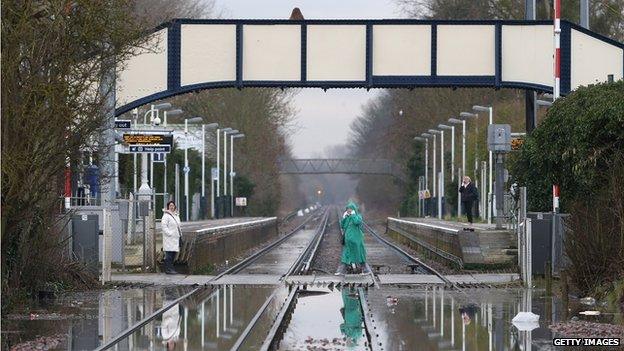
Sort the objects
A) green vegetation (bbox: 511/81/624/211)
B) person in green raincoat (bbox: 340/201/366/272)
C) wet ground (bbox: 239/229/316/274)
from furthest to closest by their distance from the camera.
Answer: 1. wet ground (bbox: 239/229/316/274)
2. person in green raincoat (bbox: 340/201/366/272)
3. green vegetation (bbox: 511/81/624/211)

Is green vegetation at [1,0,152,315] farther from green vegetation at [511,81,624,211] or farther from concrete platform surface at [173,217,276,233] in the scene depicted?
concrete platform surface at [173,217,276,233]

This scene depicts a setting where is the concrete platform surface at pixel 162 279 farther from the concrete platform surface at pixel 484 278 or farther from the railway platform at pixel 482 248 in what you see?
the railway platform at pixel 482 248

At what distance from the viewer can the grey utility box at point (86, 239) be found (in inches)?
1101

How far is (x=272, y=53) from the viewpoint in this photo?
124ft

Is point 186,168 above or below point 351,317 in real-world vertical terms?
above

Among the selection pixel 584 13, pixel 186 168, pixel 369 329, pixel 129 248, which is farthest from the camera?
pixel 186 168

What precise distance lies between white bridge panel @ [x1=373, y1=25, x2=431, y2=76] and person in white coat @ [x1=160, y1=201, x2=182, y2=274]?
332 inches

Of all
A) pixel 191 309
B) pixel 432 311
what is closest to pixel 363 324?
pixel 432 311

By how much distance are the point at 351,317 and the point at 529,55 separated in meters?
18.3

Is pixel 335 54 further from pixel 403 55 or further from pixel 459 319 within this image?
pixel 459 319

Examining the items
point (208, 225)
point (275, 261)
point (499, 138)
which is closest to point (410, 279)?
point (499, 138)

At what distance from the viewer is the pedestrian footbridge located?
37562 mm

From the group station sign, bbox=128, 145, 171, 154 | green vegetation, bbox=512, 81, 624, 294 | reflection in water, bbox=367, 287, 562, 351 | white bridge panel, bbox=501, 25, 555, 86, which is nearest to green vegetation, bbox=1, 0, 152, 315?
reflection in water, bbox=367, 287, 562, 351

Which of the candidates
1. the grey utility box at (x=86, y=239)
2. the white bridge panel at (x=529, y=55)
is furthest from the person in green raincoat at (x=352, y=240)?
the white bridge panel at (x=529, y=55)
